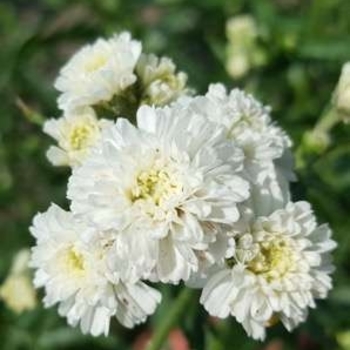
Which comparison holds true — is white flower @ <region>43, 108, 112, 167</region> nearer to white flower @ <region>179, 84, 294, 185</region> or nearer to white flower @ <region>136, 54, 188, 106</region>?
white flower @ <region>136, 54, 188, 106</region>

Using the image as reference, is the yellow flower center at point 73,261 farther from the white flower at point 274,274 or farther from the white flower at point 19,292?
the white flower at point 19,292

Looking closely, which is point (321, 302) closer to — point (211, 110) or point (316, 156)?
point (316, 156)

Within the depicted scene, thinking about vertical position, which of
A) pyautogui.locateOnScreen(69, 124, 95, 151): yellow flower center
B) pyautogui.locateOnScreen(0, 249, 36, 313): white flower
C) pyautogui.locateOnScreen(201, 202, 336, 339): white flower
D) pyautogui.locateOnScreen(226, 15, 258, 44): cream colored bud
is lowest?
pyautogui.locateOnScreen(0, 249, 36, 313): white flower

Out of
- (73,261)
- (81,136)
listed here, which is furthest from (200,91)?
(73,261)

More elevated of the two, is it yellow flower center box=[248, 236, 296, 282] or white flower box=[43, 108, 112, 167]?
white flower box=[43, 108, 112, 167]

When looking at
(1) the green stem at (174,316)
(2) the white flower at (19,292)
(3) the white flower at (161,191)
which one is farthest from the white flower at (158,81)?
(2) the white flower at (19,292)

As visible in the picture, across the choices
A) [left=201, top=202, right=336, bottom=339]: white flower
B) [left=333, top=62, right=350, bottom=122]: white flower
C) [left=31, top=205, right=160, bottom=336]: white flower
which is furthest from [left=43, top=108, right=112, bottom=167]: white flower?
[left=333, top=62, right=350, bottom=122]: white flower
